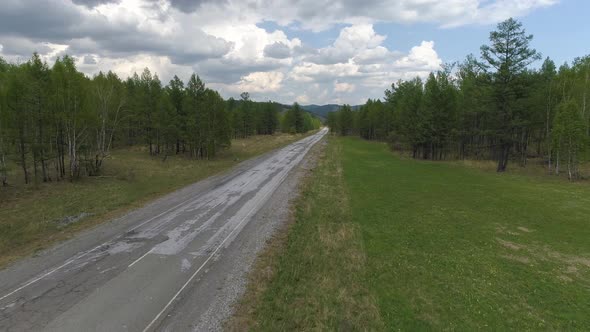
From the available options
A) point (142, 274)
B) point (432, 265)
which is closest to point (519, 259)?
point (432, 265)

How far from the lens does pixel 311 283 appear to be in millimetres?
11227

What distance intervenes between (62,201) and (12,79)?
1313cm

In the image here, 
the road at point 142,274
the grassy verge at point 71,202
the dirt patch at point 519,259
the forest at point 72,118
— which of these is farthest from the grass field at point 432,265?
the forest at point 72,118

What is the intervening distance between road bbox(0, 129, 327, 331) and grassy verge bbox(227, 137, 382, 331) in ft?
2.75

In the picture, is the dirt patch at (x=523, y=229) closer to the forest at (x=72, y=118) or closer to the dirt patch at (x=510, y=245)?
Answer: the dirt patch at (x=510, y=245)

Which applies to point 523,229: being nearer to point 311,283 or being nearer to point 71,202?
point 311,283

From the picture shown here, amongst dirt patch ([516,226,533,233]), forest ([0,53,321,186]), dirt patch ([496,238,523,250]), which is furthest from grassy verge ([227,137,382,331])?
forest ([0,53,321,186])

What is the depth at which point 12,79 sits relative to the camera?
25953 mm

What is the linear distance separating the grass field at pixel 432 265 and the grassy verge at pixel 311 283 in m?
0.05

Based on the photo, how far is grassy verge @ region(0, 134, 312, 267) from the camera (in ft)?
48.9

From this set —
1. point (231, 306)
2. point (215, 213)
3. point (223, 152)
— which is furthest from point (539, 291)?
point (223, 152)

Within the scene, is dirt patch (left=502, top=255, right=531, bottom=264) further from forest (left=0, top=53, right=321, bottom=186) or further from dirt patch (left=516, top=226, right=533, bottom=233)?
forest (left=0, top=53, right=321, bottom=186)

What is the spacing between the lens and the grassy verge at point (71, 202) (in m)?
14.9

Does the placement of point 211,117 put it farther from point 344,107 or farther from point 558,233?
point 344,107
